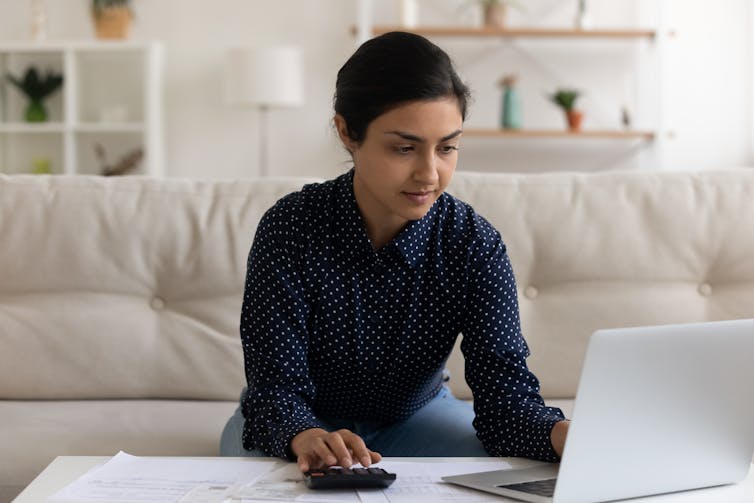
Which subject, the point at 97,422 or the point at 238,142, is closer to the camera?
the point at 97,422

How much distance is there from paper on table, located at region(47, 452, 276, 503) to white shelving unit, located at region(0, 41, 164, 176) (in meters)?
3.76

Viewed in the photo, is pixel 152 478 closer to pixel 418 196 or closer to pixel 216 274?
pixel 418 196

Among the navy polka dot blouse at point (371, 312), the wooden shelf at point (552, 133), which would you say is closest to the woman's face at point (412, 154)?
the navy polka dot blouse at point (371, 312)

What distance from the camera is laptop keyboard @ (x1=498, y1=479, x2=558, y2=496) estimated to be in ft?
3.54

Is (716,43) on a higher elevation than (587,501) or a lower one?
higher

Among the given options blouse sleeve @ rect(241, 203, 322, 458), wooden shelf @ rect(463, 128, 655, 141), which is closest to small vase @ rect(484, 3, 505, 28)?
wooden shelf @ rect(463, 128, 655, 141)

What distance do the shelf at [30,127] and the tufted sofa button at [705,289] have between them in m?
3.57

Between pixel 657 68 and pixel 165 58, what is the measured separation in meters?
2.36

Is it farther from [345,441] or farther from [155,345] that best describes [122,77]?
[345,441]

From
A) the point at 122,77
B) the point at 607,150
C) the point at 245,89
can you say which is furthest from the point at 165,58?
the point at 607,150

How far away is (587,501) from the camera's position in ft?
3.43

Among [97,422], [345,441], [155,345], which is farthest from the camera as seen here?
[155,345]

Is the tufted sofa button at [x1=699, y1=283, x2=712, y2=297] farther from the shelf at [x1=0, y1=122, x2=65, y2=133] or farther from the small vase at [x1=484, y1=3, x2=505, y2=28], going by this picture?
the shelf at [x1=0, y1=122, x2=65, y2=133]

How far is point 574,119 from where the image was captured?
464 centimetres
